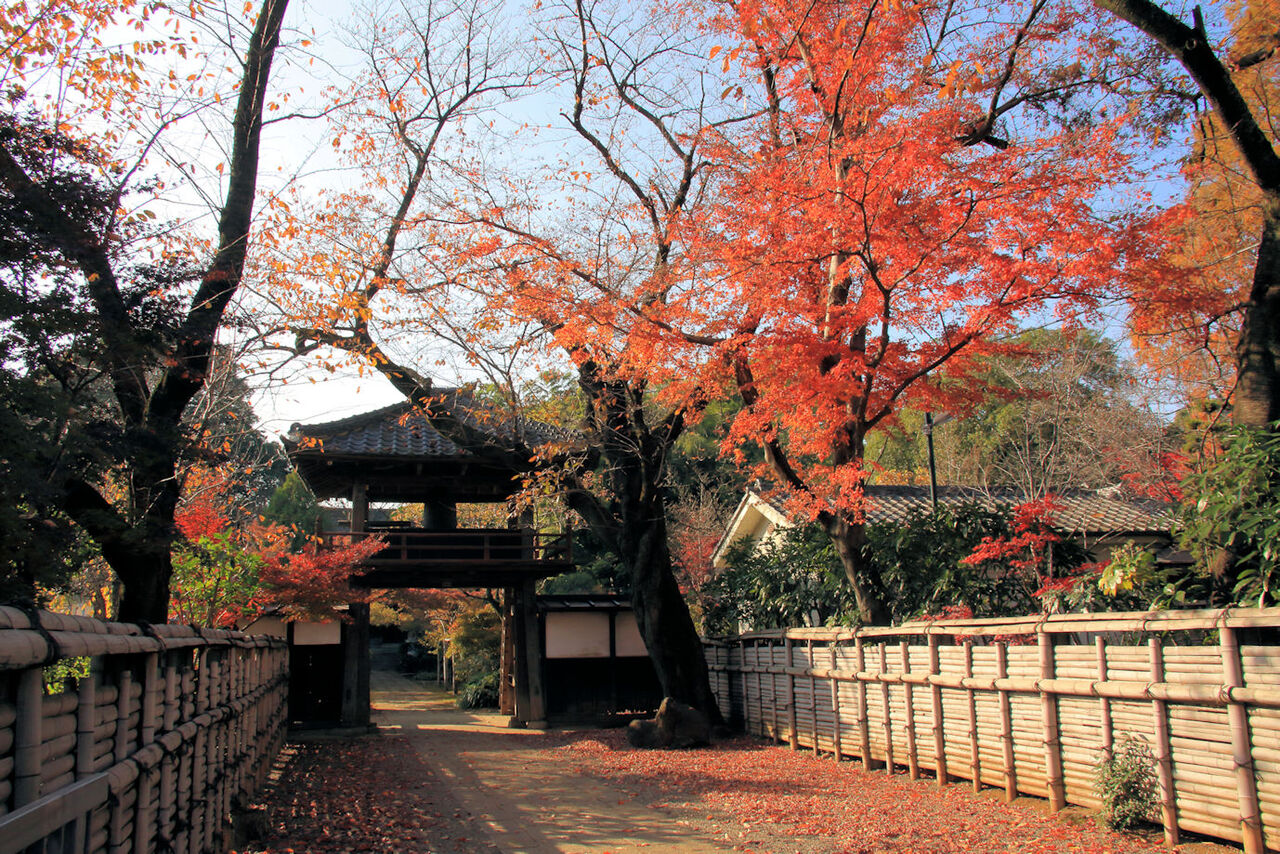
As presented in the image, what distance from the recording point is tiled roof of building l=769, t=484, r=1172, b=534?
18531mm

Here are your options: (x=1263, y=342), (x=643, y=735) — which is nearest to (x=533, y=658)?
(x=643, y=735)

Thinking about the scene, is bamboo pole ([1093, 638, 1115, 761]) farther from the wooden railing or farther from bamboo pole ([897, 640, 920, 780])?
the wooden railing

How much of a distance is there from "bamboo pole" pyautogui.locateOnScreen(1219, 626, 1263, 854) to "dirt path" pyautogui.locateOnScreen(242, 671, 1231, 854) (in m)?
0.50

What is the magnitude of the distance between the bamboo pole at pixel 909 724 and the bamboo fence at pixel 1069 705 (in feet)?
Result: 0.05

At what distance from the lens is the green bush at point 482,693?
2495 cm

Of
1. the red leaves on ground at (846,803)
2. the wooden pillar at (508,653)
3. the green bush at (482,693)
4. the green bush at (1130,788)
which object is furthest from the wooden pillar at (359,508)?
the green bush at (1130,788)

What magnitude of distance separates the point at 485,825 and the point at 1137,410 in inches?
718

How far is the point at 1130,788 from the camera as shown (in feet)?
21.3

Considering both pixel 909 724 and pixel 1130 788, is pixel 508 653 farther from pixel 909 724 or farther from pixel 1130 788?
pixel 1130 788

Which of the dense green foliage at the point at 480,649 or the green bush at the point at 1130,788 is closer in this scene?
the green bush at the point at 1130,788

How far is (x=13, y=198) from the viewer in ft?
25.3

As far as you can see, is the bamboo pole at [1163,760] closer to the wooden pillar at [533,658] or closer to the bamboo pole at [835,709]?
the bamboo pole at [835,709]

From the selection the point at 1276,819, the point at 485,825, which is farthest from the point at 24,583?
the point at 1276,819

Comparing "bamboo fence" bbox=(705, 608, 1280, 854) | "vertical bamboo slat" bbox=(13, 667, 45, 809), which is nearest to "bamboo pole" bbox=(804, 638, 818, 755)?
"bamboo fence" bbox=(705, 608, 1280, 854)
